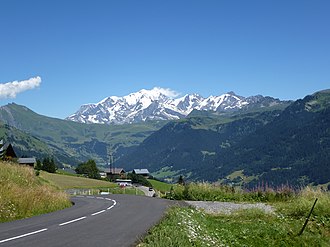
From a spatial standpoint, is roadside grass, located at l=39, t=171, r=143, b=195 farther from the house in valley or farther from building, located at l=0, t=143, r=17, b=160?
building, located at l=0, t=143, r=17, b=160

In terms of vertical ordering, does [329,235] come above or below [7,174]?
below

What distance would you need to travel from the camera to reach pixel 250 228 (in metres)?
16.8

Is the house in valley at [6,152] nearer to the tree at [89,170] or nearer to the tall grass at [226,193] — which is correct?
the tall grass at [226,193]

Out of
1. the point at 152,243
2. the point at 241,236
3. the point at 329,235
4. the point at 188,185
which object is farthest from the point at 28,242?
the point at 188,185

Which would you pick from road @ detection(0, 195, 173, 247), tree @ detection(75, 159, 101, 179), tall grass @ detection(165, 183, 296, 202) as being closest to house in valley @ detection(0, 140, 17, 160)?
tall grass @ detection(165, 183, 296, 202)

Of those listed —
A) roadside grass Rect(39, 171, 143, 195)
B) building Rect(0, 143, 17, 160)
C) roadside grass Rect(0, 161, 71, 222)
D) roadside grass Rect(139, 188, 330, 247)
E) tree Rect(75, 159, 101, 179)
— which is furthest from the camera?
tree Rect(75, 159, 101, 179)

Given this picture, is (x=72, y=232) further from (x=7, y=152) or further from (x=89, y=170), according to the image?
(x=89, y=170)

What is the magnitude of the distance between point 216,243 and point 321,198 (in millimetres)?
10381

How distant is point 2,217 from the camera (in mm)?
17516

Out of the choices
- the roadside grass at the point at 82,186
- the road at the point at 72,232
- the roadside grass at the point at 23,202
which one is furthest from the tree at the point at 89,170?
the road at the point at 72,232

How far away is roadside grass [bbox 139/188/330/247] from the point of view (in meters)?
12.1

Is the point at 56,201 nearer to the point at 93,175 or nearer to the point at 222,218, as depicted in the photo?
the point at 222,218

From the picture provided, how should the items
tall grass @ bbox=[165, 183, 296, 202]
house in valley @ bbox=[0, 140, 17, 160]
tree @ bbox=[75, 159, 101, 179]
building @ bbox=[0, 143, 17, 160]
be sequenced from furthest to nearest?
tree @ bbox=[75, 159, 101, 179]
building @ bbox=[0, 143, 17, 160]
house in valley @ bbox=[0, 140, 17, 160]
tall grass @ bbox=[165, 183, 296, 202]

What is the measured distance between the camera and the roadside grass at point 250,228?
39.8 ft
